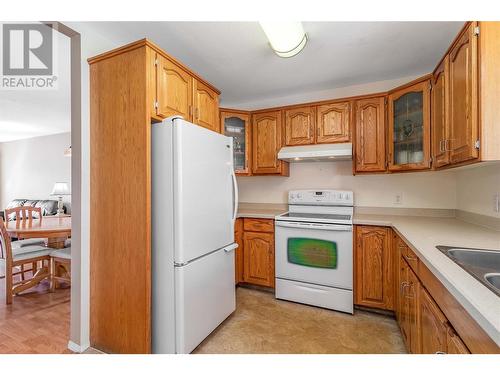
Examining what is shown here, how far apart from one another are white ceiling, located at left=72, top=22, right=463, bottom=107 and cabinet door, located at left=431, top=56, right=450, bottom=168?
0.36 m

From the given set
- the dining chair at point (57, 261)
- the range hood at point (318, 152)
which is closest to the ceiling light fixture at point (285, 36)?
the range hood at point (318, 152)

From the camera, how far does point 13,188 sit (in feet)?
20.5

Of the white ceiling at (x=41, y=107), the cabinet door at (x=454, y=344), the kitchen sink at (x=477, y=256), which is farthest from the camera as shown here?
the white ceiling at (x=41, y=107)

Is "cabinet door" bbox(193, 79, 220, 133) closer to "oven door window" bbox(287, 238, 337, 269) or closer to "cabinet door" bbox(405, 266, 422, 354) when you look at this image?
"oven door window" bbox(287, 238, 337, 269)

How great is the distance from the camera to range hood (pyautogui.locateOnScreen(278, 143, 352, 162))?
2.49 m

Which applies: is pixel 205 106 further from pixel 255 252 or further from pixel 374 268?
pixel 374 268

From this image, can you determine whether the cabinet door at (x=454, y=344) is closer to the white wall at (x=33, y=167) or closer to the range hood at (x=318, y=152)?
the range hood at (x=318, y=152)

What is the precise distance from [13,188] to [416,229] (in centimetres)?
868

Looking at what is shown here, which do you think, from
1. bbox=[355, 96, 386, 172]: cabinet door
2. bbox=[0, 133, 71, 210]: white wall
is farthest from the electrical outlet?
bbox=[0, 133, 71, 210]: white wall

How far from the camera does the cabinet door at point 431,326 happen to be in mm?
973

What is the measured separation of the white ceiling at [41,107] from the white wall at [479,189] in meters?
3.50

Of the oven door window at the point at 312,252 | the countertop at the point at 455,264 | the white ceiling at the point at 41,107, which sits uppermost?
the white ceiling at the point at 41,107

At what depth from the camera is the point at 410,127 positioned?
2270 millimetres
